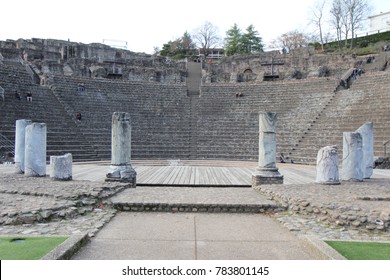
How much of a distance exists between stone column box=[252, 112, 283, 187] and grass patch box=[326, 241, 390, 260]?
559 centimetres

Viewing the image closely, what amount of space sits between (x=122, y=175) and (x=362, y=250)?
7451mm

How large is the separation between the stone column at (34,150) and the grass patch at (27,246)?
6954mm

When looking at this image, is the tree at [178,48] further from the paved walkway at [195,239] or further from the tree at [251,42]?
the paved walkway at [195,239]

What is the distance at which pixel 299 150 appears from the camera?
20.9m

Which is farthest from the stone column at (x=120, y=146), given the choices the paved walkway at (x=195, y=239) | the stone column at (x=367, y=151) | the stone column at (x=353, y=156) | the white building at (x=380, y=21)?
the white building at (x=380, y=21)

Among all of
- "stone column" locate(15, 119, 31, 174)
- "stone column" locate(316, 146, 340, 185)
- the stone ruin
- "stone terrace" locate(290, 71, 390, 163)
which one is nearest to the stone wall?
"stone terrace" locate(290, 71, 390, 163)

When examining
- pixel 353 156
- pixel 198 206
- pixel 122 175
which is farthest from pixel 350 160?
pixel 122 175

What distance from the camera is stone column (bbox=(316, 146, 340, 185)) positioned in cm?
→ 1093

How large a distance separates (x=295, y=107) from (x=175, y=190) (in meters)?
16.7

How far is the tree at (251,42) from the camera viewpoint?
55562mm

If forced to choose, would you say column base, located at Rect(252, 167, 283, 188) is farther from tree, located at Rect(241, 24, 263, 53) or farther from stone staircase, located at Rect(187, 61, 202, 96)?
tree, located at Rect(241, 24, 263, 53)

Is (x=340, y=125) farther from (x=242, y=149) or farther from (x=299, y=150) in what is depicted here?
(x=242, y=149)

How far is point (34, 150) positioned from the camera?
12195 millimetres
